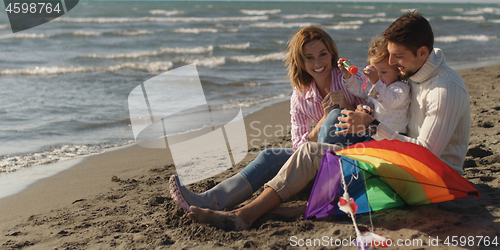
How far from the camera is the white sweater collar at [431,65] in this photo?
7.81 ft

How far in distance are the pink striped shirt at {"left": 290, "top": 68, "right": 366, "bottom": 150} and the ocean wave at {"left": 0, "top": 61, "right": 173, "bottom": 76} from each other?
28.0ft

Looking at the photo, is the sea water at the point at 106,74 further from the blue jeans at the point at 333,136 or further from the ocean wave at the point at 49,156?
the blue jeans at the point at 333,136

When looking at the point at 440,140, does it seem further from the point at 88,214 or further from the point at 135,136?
the point at 135,136

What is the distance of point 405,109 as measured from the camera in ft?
8.75

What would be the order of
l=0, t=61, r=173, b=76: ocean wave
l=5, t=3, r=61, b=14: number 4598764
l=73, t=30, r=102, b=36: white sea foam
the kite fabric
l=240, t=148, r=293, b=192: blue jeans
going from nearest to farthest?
the kite fabric
l=240, t=148, r=293, b=192: blue jeans
l=0, t=61, r=173, b=76: ocean wave
l=73, t=30, r=102, b=36: white sea foam
l=5, t=3, r=61, b=14: number 4598764

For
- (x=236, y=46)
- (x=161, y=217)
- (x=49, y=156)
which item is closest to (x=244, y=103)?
(x=49, y=156)

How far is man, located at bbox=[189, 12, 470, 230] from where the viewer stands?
2314 millimetres

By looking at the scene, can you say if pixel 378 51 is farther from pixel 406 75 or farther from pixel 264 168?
pixel 264 168

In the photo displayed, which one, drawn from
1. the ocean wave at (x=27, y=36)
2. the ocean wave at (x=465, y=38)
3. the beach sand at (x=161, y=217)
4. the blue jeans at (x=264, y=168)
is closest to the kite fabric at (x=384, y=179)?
the beach sand at (x=161, y=217)

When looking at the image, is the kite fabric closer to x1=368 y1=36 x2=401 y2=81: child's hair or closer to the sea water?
x1=368 y1=36 x2=401 y2=81: child's hair

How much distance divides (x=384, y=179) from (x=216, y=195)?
1.15 meters

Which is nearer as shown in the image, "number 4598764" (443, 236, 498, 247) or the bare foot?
"number 4598764" (443, 236, 498, 247)

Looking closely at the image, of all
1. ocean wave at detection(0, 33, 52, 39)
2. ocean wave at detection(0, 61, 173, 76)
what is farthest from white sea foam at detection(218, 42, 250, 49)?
ocean wave at detection(0, 33, 52, 39)

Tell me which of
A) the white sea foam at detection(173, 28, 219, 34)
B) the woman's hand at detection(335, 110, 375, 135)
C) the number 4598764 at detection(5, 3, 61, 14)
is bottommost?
the woman's hand at detection(335, 110, 375, 135)
